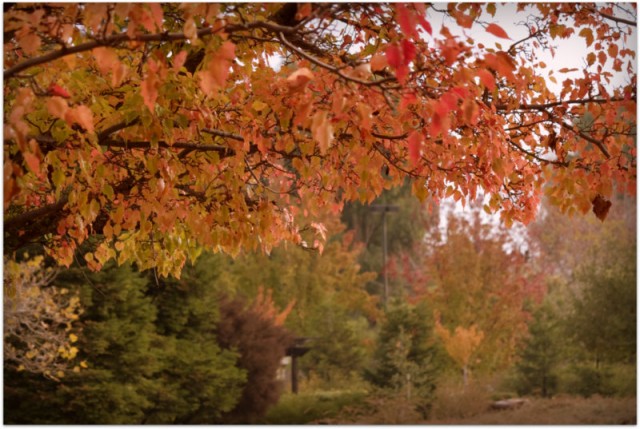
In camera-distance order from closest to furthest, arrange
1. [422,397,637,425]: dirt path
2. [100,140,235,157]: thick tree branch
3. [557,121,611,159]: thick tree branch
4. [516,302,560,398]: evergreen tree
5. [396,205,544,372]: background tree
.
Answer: [100,140,235,157]: thick tree branch → [557,121,611,159]: thick tree branch → [422,397,637,425]: dirt path → [396,205,544,372]: background tree → [516,302,560,398]: evergreen tree

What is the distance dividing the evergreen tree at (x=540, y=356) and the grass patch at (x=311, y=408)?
4775mm

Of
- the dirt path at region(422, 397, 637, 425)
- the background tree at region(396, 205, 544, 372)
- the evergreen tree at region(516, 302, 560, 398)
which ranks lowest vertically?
the dirt path at region(422, 397, 637, 425)

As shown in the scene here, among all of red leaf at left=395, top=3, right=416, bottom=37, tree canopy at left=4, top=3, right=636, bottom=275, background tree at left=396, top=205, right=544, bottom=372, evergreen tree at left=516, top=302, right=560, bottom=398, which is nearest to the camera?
red leaf at left=395, top=3, right=416, bottom=37

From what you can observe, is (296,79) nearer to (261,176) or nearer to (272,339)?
(261,176)

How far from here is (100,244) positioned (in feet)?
18.6

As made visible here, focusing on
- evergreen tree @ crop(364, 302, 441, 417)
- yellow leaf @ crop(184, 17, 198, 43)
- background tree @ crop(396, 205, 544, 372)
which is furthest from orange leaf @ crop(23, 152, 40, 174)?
background tree @ crop(396, 205, 544, 372)

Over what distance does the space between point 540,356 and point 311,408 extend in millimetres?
6457

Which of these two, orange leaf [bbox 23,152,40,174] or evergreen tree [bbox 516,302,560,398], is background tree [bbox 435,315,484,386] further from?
orange leaf [bbox 23,152,40,174]

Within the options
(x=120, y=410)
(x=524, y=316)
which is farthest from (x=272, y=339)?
(x=524, y=316)

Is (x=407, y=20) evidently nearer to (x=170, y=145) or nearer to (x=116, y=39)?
(x=116, y=39)

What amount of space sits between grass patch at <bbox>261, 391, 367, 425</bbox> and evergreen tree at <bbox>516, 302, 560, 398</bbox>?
15.7 feet

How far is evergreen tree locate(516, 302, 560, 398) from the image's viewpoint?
→ 730 inches

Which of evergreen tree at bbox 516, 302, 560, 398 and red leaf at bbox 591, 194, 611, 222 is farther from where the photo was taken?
evergreen tree at bbox 516, 302, 560, 398

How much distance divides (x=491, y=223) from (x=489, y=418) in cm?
546
